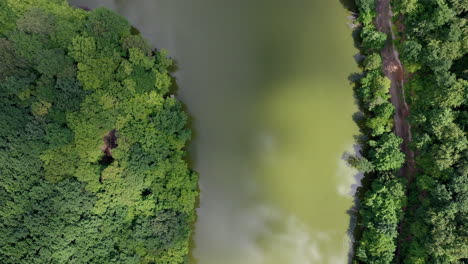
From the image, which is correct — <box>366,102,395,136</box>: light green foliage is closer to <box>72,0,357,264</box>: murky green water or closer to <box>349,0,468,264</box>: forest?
<box>349,0,468,264</box>: forest

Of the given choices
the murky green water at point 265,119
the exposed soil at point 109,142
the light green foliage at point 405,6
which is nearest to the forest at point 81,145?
the exposed soil at point 109,142

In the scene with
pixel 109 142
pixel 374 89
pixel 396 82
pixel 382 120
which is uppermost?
pixel 396 82

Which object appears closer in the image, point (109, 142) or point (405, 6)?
point (405, 6)

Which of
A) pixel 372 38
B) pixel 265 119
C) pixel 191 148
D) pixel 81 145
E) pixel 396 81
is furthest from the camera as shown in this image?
pixel 191 148

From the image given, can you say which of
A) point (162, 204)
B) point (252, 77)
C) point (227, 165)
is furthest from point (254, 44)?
point (162, 204)

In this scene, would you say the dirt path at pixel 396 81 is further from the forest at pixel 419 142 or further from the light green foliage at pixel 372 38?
the light green foliage at pixel 372 38

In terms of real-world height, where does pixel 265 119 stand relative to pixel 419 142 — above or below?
above

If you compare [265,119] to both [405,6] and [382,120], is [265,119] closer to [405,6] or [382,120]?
[382,120]

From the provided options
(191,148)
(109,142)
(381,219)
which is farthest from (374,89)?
(109,142)
